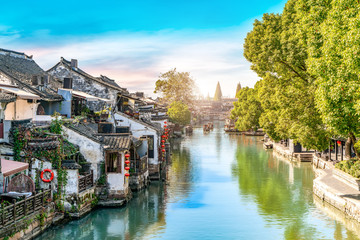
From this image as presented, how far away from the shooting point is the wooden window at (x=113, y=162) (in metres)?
24.1

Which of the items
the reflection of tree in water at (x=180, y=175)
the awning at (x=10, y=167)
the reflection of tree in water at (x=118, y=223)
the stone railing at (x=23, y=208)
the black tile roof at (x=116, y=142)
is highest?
the black tile roof at (x=116, y=142)

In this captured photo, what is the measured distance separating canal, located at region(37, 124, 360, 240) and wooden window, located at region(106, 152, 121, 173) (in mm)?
2346

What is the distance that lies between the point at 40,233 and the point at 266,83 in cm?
2787

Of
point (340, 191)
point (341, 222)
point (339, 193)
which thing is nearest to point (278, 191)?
point (340, 191)

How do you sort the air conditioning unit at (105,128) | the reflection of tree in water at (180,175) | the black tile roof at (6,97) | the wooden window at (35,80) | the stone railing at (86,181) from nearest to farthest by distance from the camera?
1. the black tile roof at (6,97)
2. the stone railing at (86,181)
3. the air conditioning unit at (105,128)
4. the wooden window at (35,80)
5. the reflection of tree in water at (180,175)

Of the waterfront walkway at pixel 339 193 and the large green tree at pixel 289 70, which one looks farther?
the large green tree at pixel 289 70

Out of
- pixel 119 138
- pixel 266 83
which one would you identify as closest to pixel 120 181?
pixel 119 138

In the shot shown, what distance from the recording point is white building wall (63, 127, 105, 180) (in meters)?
23.3

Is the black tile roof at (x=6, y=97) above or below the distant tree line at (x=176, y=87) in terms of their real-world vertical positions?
below

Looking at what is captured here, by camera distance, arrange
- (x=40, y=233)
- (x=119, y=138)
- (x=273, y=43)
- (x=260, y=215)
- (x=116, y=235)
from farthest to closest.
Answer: (x=273, y=43) → (x=119, y=138) → (x=260, y=215) → (x=116, y=235) → (x=40, y=233)

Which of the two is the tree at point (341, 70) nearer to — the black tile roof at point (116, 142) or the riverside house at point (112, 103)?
the black tile roof at point (116, 142)

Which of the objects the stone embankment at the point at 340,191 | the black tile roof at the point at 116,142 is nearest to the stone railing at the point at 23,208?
the black tile roof at the point at 116,142

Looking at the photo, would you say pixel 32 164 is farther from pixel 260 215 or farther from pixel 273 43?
pixel 273 43

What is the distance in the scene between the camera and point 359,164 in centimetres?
2505
